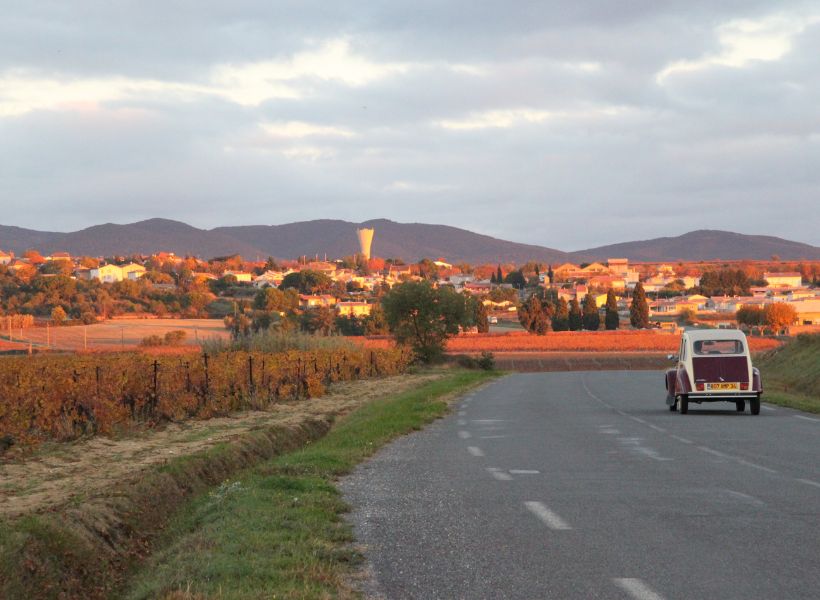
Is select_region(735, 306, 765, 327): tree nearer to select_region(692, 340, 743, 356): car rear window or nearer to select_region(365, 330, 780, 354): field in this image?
select_region(365, 330, 780, 354): field

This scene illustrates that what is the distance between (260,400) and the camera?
103 feet

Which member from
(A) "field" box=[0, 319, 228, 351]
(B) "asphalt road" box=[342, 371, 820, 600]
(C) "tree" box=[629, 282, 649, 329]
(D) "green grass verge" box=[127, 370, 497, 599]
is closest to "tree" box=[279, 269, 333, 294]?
(C) "tree" box=[629, 282, 649, 329]

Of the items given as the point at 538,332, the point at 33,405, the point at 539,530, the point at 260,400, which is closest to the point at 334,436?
the point at 33,405

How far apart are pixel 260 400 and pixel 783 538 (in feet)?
→ 77.0

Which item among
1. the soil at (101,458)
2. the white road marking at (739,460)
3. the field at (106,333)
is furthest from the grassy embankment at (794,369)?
the field at (106,333)

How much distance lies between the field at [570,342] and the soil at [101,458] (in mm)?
74401

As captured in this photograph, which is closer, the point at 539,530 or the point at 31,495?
the point at 539,530

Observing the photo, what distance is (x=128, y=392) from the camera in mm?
24750

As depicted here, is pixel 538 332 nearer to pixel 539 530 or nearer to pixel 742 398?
pixel 742 398

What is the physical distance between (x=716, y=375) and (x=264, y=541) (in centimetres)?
1931

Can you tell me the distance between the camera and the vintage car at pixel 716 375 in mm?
26406

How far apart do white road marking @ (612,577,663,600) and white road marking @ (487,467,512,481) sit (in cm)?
607

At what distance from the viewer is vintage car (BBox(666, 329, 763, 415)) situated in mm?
26406

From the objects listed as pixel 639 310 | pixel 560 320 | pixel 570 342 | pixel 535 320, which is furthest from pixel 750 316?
pixel 570 342
